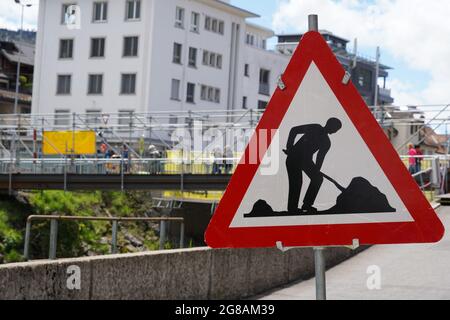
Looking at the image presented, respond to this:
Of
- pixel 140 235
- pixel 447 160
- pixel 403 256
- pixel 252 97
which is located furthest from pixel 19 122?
pixel 252 97

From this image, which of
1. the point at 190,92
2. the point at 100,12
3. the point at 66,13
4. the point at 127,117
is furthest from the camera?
the point at 66,13

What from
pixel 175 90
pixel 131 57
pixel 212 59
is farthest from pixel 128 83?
pixel 212 59

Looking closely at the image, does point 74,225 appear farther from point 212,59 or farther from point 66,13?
point 66,13

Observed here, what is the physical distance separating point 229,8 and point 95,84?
12.2m

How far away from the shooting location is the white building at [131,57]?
65.8 metres

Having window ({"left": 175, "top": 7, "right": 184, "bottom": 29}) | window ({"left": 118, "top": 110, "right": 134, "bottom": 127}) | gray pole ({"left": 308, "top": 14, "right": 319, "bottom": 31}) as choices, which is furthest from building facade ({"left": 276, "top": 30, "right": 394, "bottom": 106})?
gray pole ({"left": 308, "top": 14, "right": 319, "bottom": 31})

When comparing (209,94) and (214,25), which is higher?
(214,25)

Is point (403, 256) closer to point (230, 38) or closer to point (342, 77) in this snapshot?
point (342, 77)

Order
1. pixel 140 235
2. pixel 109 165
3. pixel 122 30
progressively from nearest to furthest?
pixel 109 165, pixel 140 235, pixel 122 30

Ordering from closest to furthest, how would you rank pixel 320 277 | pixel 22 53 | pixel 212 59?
pixel 320 277
pixel 212 59
pixel 22 53

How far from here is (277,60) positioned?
8856 centimetres

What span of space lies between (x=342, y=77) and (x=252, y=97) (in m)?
78.7

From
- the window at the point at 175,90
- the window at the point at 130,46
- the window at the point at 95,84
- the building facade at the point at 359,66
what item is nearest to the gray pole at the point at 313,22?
the window at the point at 130,46

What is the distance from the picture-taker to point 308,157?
14.4ft
